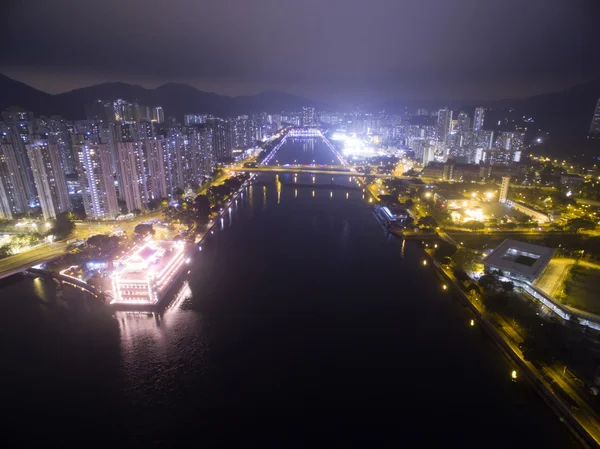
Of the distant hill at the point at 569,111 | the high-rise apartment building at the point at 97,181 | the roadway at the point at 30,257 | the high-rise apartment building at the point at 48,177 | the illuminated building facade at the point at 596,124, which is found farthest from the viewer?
the distant hill at the point at 569,111

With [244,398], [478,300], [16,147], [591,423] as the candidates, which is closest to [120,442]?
[244,398]

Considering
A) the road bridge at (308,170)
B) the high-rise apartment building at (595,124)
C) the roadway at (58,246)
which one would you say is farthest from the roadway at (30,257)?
the high-rise apartment building at (595,124)

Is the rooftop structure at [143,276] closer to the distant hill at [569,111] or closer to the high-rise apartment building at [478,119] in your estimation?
the high-rise apartment building at [478,119]

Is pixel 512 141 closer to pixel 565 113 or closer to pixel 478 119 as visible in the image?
pixel 478 119

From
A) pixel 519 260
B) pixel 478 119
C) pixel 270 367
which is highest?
pixel 478 119

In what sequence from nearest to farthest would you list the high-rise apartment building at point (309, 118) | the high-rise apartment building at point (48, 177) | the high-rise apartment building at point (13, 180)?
the high-rise apartment building at point (48, 177) → the high-rise apartment building at point (13, 180) → the high-rise apartment building at point (309, 118)

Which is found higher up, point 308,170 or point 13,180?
point 13,180

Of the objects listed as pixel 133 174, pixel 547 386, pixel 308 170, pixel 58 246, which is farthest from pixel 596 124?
pixel 58 246

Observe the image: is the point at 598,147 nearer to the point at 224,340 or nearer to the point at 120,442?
the point at 224,340
